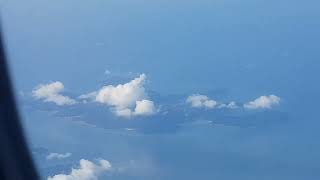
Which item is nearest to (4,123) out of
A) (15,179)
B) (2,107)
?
(2,107)

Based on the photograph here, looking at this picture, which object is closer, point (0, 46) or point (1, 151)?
point (0, 46)

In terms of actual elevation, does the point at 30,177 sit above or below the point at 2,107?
below

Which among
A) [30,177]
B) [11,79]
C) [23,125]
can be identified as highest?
[11,79]

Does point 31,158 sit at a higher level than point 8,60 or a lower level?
lower

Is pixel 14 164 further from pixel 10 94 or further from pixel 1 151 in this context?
pixel 10 94

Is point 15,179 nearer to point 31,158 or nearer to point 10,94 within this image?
point 31,158

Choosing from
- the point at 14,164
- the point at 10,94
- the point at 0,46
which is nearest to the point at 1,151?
the point at 14,164
